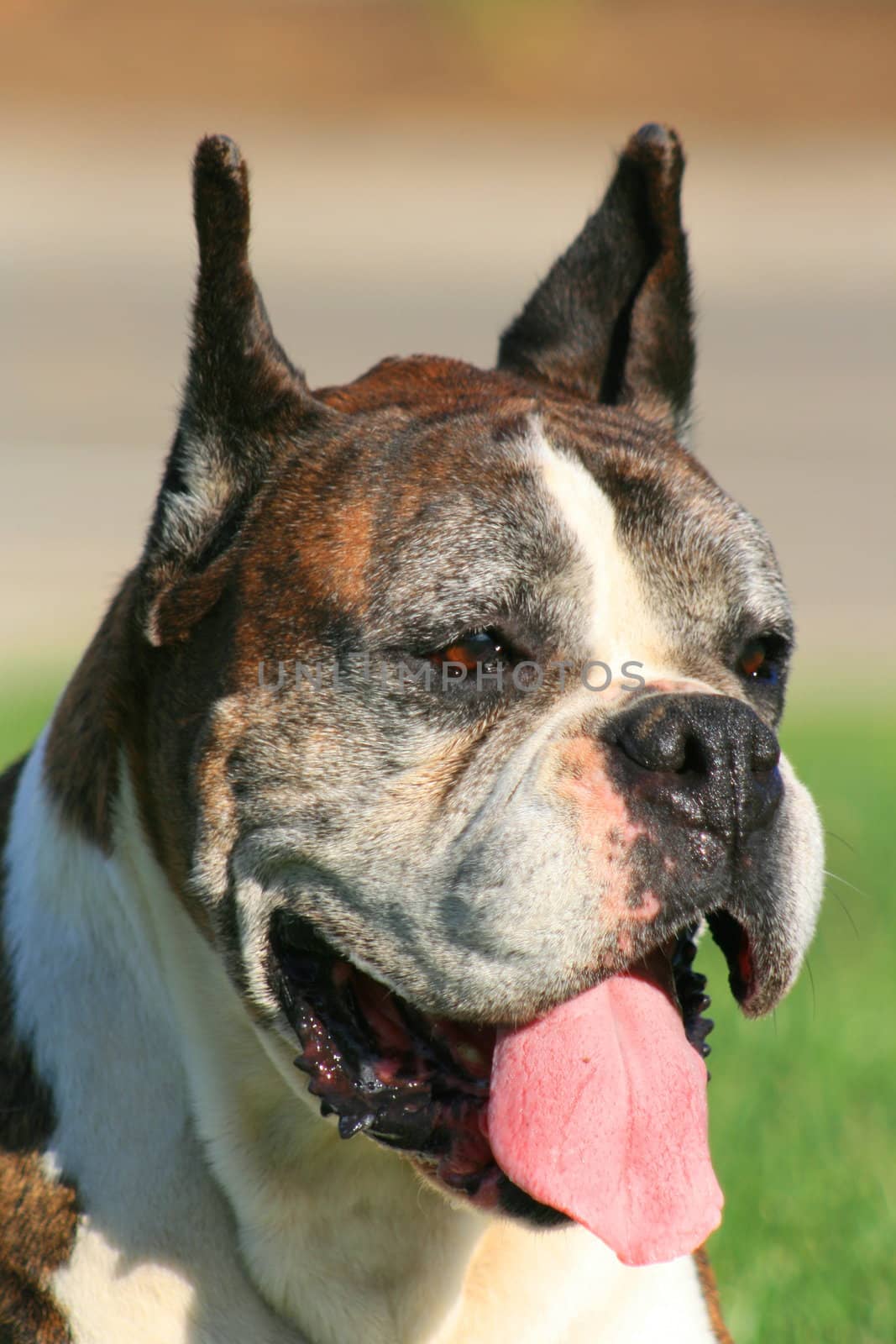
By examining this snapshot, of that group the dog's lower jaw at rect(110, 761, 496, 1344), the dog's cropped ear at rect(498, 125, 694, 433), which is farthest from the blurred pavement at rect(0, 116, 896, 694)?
the dog's lower jaw at rect(110, 761, 496, 1344)

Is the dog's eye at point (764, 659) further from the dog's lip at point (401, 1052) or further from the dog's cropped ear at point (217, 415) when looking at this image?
the dog's cropped ear at point (217, 415)

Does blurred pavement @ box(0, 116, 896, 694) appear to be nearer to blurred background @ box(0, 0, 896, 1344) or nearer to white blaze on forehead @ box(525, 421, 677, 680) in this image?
blurred background @ box(0, 0, 896, 1344)

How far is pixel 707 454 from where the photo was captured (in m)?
20.3

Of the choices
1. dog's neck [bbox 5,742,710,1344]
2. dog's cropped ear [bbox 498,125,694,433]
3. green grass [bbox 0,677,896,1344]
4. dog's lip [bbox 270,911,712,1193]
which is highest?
dog's cropped ear [bbox 498,125,694,433]

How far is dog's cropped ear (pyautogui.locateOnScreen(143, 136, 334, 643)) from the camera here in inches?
132

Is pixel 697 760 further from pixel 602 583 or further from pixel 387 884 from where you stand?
pixel 387 884

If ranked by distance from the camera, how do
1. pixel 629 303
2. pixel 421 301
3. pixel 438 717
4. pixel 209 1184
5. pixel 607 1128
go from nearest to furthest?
pixel 607 1128 < pixel 438 717 < pixel 209 1184 < pixel 629 303 < pixel 421 301

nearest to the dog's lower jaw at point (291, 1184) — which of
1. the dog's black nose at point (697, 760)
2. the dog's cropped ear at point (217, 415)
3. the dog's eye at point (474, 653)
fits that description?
the dog's cropped ear at point (217, 415)

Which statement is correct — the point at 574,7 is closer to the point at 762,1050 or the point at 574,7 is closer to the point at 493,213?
the point at 493,213

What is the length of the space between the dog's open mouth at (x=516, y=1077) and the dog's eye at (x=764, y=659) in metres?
0.58

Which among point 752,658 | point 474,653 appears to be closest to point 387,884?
point 474,653

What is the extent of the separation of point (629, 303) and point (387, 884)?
174cm

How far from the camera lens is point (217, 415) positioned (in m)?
3.52

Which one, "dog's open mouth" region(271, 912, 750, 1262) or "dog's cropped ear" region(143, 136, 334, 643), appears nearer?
"dog's open mouth" region(271, 912, 750, 1262)
